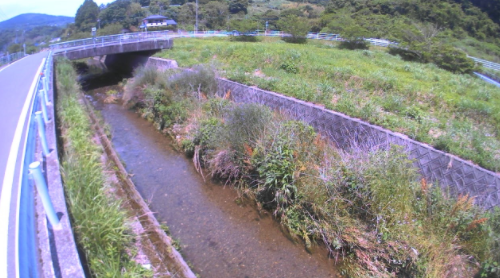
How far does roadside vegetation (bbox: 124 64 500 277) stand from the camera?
17.0 ft

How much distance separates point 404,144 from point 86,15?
3083 inches

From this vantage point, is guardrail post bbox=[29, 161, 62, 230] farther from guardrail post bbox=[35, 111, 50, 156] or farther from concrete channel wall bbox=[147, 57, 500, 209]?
concrete channel wall bbox=[147, 57, 500, 209]

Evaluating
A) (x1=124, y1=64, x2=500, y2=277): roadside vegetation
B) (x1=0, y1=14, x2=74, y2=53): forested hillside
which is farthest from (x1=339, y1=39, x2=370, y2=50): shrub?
Answer: (x1=0, y1=14, x2=74, y2=53): forested hillside

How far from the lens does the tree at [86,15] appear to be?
64312mm

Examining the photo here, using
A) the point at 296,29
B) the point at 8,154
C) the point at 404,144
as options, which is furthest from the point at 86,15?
the point at 404,144

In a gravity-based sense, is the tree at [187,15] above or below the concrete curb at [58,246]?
above

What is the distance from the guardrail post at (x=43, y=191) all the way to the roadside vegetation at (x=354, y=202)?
460 cm

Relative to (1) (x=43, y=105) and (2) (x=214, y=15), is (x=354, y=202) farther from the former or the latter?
(2) (x=214, y=15)

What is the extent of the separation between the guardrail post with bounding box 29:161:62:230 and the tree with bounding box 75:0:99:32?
7136 centimetres

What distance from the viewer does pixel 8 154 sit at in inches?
193

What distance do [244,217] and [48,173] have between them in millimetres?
4440

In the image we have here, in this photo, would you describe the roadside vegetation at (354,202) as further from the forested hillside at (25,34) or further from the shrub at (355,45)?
the forested hillside at (25,34)

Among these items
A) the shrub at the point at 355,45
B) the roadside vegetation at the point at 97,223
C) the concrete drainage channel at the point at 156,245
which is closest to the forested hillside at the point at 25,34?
the concrete drainage channel at the point at 156,245

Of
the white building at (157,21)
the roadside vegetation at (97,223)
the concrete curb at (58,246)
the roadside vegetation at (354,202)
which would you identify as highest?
the white building at (157,21)
